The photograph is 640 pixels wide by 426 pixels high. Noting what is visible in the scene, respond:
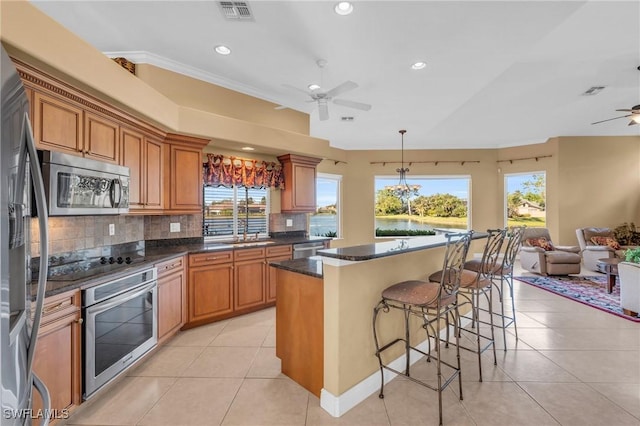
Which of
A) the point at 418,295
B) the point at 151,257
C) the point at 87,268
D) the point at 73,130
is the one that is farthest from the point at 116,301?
the point at 418,295

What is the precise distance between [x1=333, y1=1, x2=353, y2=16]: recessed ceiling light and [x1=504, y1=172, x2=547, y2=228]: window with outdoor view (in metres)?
6.91

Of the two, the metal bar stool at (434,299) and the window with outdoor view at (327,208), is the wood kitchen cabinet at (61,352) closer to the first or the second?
the metal bar stool at (434,299)

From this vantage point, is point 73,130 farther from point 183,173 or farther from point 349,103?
point 349,103

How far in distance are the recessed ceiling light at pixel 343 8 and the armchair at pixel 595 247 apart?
279 inches

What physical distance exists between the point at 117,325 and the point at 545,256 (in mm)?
7327

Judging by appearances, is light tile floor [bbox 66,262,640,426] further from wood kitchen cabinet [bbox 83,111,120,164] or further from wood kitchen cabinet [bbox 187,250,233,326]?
wood kitchen cabinet [bbox 83,111,120,164]

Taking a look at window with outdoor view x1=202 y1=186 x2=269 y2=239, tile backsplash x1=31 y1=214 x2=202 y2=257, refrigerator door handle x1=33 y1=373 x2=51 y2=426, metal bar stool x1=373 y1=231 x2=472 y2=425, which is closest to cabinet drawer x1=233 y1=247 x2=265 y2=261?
window with outdoor view x1=202 y1=186 x2=269 y2=239

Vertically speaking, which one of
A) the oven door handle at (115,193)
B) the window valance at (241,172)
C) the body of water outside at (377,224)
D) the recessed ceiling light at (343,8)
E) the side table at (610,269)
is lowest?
the side table at (610,269)

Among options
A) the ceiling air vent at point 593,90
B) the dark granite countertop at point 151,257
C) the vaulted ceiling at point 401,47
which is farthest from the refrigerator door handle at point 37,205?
the ceiling air vent at point 593,90

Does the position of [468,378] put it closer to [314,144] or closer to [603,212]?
[314,144]

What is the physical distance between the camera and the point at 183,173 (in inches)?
140

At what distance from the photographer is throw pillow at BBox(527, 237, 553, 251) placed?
6059mm

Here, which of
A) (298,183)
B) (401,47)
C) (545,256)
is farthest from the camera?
(545,256)

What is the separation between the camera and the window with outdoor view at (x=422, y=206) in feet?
24.9
